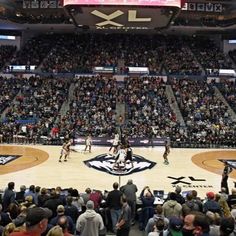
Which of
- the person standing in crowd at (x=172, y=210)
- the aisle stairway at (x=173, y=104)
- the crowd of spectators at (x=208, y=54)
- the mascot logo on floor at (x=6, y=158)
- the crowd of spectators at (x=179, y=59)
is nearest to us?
the person standing in crowd at (x=172, y=210)

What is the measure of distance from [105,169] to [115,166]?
593mm

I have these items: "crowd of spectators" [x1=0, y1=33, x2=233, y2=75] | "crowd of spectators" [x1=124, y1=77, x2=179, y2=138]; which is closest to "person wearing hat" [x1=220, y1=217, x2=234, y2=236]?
"crowd of spectators" [x1=124, y1=77, x2=179, y2=138]

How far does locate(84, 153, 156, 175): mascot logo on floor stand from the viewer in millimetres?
18078

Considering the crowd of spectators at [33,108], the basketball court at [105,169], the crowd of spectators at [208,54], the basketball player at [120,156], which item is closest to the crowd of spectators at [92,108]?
the crowd of spectators at [33,108]

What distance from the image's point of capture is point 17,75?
37312mm

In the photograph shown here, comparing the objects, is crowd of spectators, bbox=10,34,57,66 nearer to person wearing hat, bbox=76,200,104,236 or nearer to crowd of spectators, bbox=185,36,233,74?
crowd of spectators, bbox=185,36,233,74

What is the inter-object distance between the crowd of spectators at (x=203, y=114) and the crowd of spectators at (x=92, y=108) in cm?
543

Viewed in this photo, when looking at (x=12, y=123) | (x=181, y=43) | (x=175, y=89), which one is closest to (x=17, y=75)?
(x=12, y=123)

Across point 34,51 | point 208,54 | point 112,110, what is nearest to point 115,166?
point 112,110

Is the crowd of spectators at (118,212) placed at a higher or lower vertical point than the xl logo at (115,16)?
lower

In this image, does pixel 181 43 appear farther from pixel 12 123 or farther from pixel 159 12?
pixel 159 12

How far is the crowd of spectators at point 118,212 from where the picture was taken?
18.2 ft

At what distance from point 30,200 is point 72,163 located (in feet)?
38.6

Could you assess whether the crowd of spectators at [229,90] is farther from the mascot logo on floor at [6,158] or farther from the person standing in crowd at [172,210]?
the person standing in crowd at [172,210]
